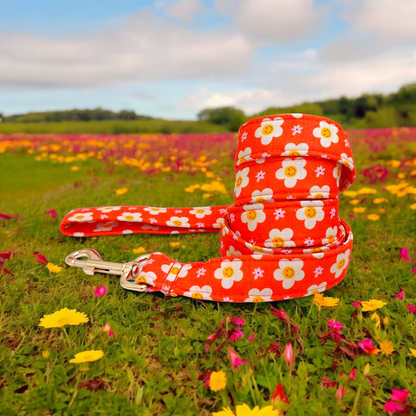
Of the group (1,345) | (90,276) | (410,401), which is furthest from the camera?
(90,276)

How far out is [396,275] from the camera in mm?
2115

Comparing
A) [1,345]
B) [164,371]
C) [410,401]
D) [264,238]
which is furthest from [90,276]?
[410,401]

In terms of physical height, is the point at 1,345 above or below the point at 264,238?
below

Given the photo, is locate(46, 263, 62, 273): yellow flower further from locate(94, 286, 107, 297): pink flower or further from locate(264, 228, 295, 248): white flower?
locate(264, 228, 295, 248): white flower

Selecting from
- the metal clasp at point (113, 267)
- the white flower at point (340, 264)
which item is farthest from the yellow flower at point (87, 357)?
the white flower at point (340, 264)

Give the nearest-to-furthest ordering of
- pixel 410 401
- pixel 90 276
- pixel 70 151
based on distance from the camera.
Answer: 1. pixel 410 401
2. pixel 90 276
3. pixel 70 151

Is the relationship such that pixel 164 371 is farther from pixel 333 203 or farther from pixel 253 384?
pixel 333 203

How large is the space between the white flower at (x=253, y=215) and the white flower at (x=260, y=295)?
35 centimetres

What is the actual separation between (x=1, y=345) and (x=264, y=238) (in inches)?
55.0

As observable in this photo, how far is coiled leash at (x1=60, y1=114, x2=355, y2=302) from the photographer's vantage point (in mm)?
1770

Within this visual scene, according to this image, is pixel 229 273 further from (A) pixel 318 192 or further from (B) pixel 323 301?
(A) pixel 318 192

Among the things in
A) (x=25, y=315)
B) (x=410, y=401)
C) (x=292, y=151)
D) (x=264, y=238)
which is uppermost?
(x=292, y=151)

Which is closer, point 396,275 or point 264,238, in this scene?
point 264,238

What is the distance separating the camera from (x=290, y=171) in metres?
1.78
